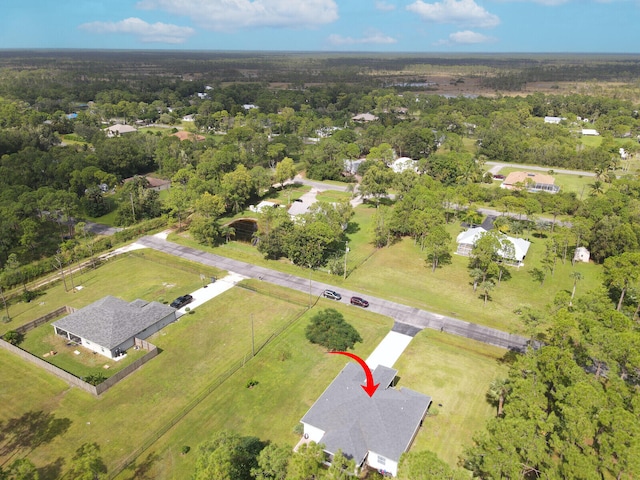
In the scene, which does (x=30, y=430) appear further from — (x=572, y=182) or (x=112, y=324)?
(x=572, y=182)

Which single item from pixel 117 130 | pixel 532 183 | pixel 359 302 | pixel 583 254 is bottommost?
pixel 359 302

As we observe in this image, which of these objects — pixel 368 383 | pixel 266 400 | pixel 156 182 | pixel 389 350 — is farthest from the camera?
pixel 156 182

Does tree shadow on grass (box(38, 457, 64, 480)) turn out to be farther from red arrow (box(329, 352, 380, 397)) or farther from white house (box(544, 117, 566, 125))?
white house (box(544, 117, 566, 125))

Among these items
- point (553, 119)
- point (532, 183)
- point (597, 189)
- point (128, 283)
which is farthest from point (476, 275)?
point (553, 119)

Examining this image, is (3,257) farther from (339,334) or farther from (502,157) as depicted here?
(502,157)

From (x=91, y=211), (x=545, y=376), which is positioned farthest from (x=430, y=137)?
(x=545, y=376)

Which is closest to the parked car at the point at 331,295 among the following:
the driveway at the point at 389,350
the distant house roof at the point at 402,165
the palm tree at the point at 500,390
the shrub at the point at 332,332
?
the shrub at the point at 332,332

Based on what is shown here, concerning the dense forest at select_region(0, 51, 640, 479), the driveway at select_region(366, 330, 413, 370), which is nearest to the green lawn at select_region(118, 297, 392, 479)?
the driveway at select_region(366, 330, 413, 370)
